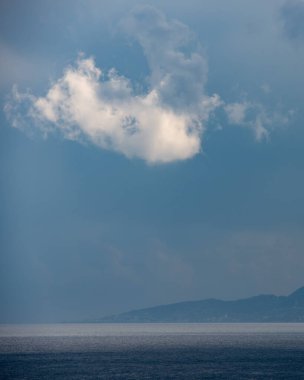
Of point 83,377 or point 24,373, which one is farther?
point 24,373

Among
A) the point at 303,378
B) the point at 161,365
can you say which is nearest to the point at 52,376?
the point at 161,365

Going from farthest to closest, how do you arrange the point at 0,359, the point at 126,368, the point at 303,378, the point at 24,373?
the point at 0,359 < the point at 126,368 < the point at 24,373 < the point at 303,378

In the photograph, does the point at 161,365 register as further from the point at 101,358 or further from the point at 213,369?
the point at 101,358

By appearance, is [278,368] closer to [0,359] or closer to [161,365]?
[161,365]

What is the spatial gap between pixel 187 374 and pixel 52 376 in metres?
26.0

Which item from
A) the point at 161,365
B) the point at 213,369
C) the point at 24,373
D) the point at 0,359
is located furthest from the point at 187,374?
the point at 0,359

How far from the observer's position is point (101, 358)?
179m

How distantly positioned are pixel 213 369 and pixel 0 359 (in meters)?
63.7

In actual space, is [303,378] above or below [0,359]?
below

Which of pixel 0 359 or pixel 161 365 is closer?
pixel 161 365

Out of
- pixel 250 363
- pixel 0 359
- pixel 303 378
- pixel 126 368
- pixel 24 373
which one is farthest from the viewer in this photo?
pixel 0 359

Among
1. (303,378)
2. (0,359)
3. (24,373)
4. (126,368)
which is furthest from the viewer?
(0,359)

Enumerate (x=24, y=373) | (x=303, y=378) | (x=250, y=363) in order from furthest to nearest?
(x=250, y=363) < (x=24, y=373) < (x=303, y=378)

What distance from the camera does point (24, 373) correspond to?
13350cm
